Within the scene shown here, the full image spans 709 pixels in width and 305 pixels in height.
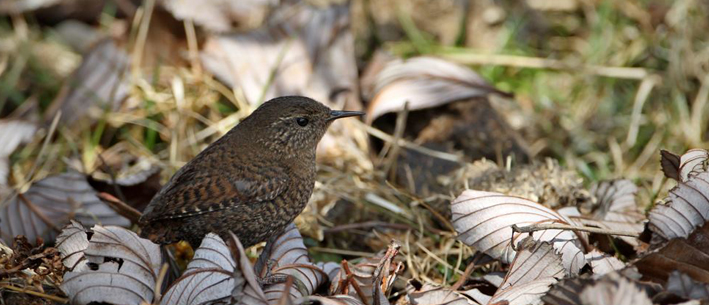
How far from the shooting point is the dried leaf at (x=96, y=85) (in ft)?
17.1

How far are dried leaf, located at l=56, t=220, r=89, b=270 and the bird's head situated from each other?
931 millimetres

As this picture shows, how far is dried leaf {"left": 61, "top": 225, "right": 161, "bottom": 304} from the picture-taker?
2.97 m

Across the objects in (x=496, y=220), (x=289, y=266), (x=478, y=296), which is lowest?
(x=478, y=296)

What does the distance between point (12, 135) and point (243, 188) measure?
2131 mm

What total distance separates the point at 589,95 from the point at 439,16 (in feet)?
4.19

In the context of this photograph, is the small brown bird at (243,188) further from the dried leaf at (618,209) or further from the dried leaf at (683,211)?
the dried leaf at (683,211)

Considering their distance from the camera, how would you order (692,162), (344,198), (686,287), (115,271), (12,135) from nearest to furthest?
(686,287) < (115,271) < (692,162) < (344,198) < (12,135)

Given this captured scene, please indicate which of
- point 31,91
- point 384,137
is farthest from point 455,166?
point 31,91

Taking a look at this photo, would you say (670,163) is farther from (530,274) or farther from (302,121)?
(302,121)

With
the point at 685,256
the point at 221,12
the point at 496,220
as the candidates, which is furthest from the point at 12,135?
the point at 685,256

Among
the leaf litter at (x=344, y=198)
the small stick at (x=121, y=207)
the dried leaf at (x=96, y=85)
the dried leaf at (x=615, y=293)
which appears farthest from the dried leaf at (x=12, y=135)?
the dried leaf at (x=615, y=293)

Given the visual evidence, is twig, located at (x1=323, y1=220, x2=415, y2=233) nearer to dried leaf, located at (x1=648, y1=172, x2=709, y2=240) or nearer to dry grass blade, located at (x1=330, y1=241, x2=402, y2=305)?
dry grass blade, located at (x1=330, y1=241, x2=402, y2=305)

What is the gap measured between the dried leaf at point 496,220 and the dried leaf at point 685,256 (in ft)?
1.44

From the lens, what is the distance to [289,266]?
10.8 ft
